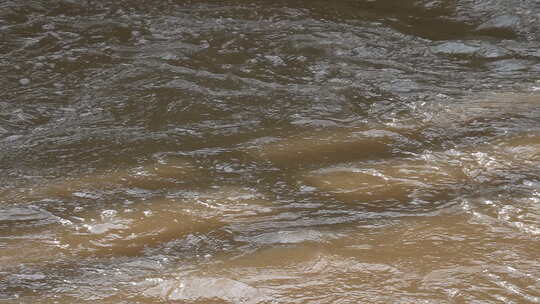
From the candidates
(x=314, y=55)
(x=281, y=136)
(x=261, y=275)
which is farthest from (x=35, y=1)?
(x=261, y=275)

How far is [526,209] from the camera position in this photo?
270 centimetres

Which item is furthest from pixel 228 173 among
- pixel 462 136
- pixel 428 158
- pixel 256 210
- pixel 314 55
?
pixel 314 55

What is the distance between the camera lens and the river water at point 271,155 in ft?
7.66

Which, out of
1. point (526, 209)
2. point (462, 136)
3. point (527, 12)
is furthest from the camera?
point (527, 12)

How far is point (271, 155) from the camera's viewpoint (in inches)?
126

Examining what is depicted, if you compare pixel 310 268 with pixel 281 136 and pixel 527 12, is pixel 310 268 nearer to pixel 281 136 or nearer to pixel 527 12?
pixel 281 136

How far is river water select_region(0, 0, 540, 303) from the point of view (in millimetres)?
2334

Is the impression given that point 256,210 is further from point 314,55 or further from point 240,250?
point 314,55

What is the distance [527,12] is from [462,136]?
85.9 inches

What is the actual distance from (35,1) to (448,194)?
12.6 ft

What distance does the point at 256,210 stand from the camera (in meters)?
2.74

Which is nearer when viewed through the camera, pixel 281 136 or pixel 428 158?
pixel 428 158

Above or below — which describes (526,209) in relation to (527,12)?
below

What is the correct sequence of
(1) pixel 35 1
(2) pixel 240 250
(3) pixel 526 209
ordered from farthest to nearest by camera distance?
(1) pixel 35 1
(3) pixel 526 209
(2) pixel 240 250
